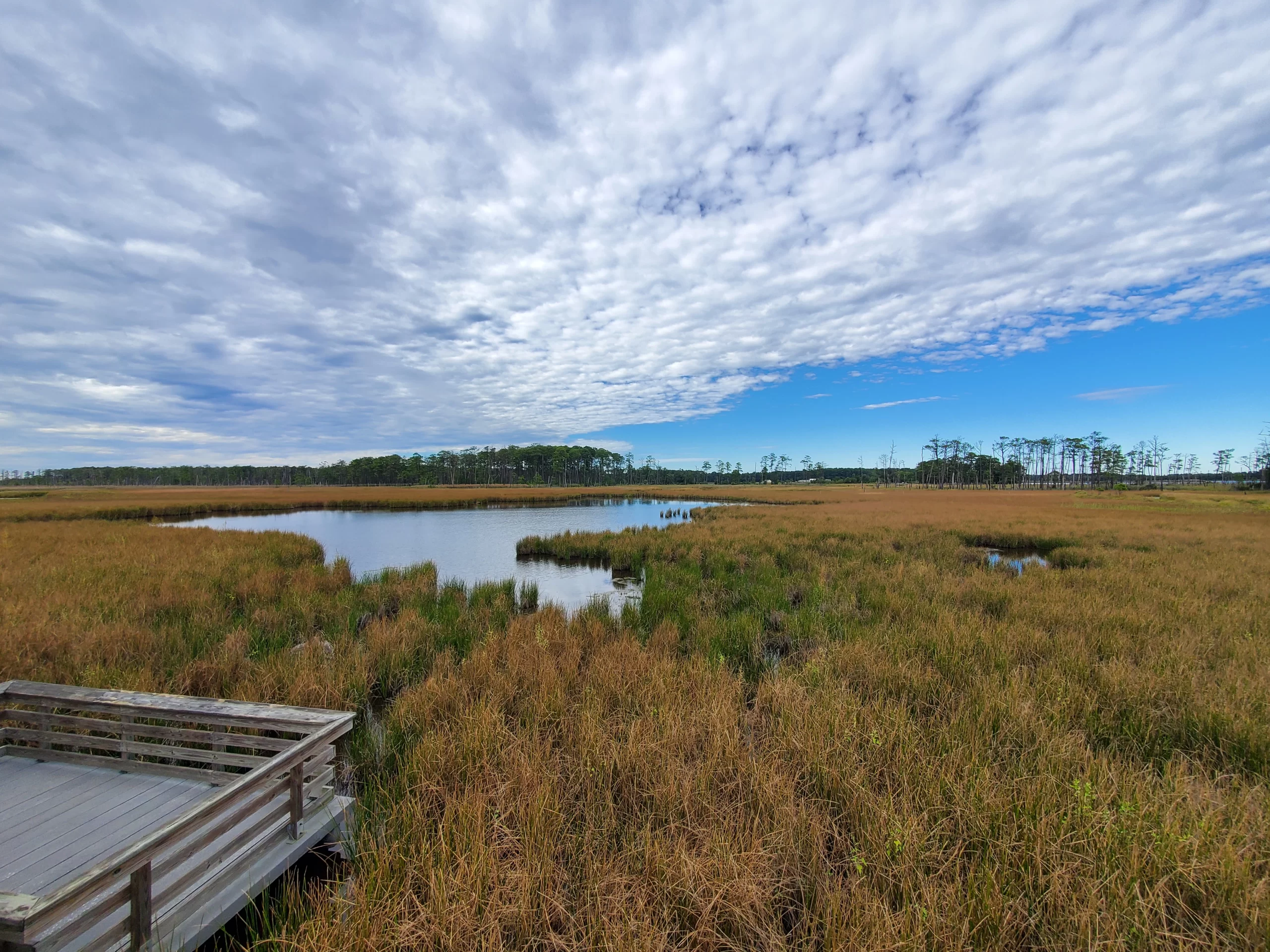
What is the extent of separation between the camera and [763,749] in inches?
187

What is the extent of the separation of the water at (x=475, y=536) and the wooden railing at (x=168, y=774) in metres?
8.18

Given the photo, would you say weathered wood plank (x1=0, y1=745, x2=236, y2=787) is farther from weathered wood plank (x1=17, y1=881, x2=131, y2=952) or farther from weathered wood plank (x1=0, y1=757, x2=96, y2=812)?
weathered wood plank (x1=17, y1=881, x2=131, y2=952)

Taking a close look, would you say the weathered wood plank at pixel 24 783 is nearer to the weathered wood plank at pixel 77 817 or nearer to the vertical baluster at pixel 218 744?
the weathered wood plank at pixel 77 817

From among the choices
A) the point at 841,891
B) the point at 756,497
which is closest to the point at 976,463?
the point at 756,497

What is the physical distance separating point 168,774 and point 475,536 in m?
24.1

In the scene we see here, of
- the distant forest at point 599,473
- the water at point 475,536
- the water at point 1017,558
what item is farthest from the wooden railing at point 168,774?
the distant forest at point 599,473

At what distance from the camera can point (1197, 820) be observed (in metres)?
3.35

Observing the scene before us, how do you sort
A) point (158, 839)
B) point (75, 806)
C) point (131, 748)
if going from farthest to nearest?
point (131, 748) < point (75, 806) < point (158, 839)

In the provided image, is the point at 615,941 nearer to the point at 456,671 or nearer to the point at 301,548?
the point at 456,671

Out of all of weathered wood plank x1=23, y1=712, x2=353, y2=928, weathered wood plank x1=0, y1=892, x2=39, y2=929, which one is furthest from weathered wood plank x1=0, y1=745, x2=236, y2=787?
weathered wood plank x1=0, y1=892, x2=39, y2=929

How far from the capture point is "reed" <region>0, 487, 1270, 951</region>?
2.89 m

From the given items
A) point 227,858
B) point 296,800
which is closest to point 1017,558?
point 296,800

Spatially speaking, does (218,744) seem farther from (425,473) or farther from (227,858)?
(425,473)

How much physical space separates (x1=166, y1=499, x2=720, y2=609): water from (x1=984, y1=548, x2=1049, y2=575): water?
12.8 meters
